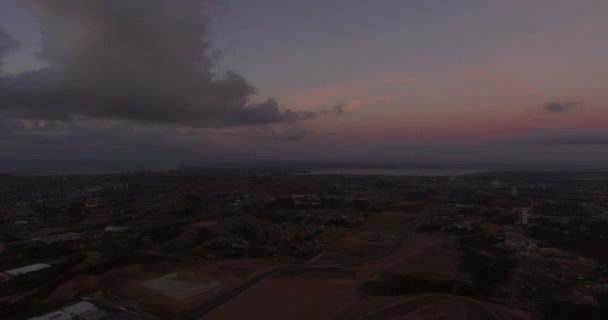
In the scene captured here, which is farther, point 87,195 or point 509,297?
point 87,195

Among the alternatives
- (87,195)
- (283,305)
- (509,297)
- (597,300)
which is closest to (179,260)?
(283,305)

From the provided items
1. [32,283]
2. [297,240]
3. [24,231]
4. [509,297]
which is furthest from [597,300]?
[24,231]

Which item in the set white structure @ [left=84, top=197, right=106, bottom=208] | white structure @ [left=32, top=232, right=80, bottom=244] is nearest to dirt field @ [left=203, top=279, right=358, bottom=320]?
white structure @ [left=32, top=232, right=80, bottom=244]

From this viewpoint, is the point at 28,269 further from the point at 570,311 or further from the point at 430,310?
the point at 570,311

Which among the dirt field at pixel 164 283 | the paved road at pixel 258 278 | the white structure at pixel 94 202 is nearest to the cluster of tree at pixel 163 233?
the dirt field at pixel 164 283

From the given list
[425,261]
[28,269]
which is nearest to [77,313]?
[28,269]

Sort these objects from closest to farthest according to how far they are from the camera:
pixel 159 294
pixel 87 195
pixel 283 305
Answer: pixel 283 305, pixel 159 294, pixel 87 195

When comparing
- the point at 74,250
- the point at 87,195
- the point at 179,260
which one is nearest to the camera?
the point at 179,260

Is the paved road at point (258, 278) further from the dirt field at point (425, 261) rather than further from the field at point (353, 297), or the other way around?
the dirt field at point (425, 261)

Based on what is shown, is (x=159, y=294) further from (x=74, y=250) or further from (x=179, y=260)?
(x=74, y=250)
